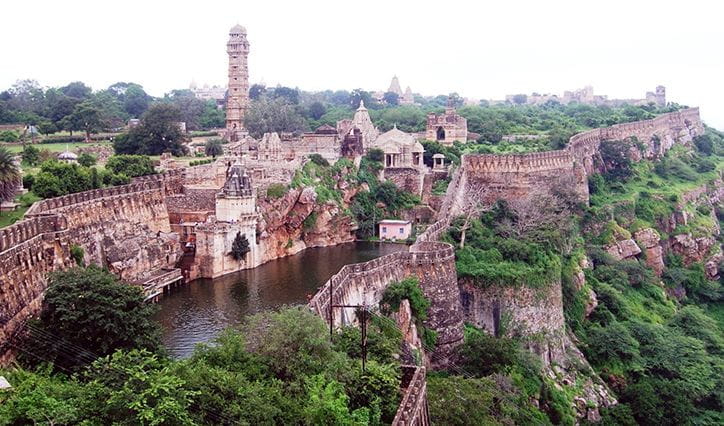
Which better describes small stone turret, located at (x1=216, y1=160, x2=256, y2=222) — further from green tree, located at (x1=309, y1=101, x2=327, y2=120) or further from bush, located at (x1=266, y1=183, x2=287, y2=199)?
green tree, located at (x1=309, y1=101, x2=327, y2=120)

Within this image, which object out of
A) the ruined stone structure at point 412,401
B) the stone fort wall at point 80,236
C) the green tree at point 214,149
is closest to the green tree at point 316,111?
the green tree at point 214,149

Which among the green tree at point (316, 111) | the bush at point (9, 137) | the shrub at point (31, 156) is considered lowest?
the shrub at point (31, 156)

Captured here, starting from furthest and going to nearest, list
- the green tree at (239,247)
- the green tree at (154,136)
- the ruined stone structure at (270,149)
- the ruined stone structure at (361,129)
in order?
the ruined stone structure at (361,129) → the green tree at (154,136) → the ruined stone structure at (270,149) → the green tree at (239,247)

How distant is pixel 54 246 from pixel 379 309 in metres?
14.0

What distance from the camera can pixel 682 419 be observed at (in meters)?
32.5

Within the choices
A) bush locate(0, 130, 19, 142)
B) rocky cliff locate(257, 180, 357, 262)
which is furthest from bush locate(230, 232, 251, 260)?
bush locate(0, 130, 19, 142)

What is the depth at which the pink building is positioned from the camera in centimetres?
5250

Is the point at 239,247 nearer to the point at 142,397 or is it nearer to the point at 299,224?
the point at 299,224

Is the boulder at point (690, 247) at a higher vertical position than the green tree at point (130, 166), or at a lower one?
lower

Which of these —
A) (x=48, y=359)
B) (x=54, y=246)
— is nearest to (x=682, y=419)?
(x=48, y=359)

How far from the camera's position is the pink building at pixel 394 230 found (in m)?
52.5

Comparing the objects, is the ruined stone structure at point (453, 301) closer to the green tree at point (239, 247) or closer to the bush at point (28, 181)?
the green tree at point (239, 247)

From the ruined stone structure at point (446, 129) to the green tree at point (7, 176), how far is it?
129 ft

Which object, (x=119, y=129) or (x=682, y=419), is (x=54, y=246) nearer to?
(x=682, y=419)
